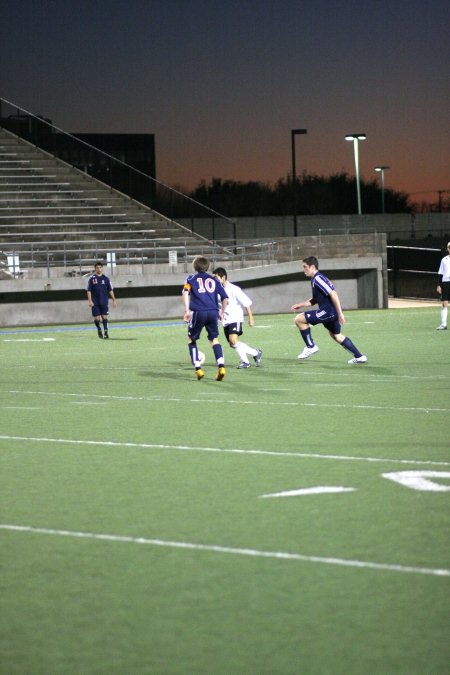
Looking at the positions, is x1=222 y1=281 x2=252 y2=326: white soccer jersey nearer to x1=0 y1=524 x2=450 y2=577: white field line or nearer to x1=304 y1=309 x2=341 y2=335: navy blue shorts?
x1=304 y1=309 x2=341 y2=335: navy blue shorts

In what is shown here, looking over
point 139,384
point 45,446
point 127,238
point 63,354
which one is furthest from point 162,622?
point 127,238

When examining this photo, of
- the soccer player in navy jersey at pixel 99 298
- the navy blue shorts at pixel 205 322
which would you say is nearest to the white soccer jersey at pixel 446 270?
the soccer player in navy jersey at pixel 99 298

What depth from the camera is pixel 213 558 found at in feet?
20.1

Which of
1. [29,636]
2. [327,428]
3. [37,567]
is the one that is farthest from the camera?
[327,428]

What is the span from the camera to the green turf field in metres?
4.73

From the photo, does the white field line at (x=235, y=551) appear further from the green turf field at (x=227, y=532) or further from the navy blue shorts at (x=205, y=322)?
the navy blue shorts at (x=205, y=322)

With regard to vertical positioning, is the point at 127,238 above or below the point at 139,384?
above

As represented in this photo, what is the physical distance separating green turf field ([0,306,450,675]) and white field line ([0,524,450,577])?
2cm

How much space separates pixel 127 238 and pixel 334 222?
23.2 meters

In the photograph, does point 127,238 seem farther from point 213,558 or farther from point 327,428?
point 213,558

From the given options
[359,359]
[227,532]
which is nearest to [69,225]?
[359,359]

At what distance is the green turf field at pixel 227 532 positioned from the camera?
473 cm

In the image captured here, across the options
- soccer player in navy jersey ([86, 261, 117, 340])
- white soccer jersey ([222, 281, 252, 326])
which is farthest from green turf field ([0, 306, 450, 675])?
soccer player in navy jersey ([86, 261, 117, 340])

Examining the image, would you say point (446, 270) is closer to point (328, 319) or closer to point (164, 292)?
point (328, 319)
